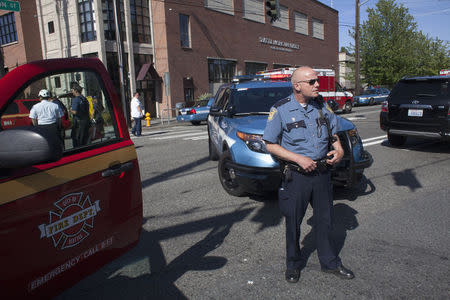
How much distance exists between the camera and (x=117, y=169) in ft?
8.20

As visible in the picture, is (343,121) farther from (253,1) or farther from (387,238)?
(253,1)

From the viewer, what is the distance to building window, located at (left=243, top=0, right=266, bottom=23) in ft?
111

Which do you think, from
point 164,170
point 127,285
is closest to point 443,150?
point 164,170

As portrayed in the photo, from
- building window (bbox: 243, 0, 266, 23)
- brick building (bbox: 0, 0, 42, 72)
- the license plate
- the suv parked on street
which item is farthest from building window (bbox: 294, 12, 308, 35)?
the license plate

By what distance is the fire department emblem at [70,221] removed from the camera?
79.1 inches

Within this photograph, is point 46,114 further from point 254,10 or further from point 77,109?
point 254,10

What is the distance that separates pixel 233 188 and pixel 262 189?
2.90 feet

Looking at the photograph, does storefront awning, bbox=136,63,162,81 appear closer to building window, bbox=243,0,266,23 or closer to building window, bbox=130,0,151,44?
building window, bbox=130,0,151,44

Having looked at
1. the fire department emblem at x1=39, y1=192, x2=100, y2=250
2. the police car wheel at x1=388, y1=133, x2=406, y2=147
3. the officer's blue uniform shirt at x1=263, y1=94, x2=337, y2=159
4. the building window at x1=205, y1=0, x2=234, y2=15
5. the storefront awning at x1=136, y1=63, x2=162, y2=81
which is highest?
the building window at x1=205, y1=0, x2=234, y2=15

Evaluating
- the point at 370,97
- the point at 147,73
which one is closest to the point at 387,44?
the point at 370,97

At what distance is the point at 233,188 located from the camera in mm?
5496

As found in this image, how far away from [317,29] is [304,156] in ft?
159

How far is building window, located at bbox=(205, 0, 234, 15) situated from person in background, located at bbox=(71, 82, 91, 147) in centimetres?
2900

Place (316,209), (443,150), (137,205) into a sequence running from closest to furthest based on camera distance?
(137,205) < (316,209) < (443,150)
